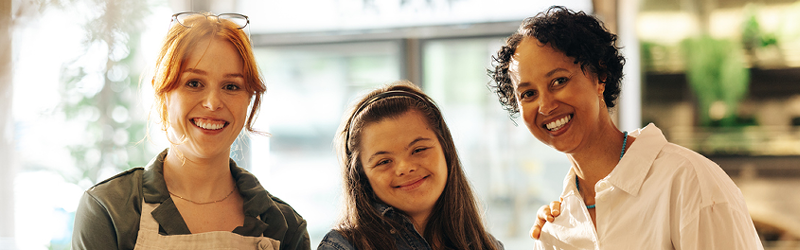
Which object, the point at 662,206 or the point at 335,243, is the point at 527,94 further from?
the point at 335,243

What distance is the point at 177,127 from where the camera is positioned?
4.97 ft

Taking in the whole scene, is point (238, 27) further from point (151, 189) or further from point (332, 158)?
point (332, 158)

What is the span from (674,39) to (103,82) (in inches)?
142

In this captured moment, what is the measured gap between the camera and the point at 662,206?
1310 millimetres

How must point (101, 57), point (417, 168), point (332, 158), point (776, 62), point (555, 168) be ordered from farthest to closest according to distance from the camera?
1. point (332, 158)
2. point (555, 168)
3. point (101, 57)
4. point (776, 62)
5. point (417, 168)

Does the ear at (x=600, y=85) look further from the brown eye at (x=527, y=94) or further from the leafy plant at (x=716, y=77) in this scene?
the leafy plant at (x=716, y=77)

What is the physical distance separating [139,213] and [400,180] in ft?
2.32

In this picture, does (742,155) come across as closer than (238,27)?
No

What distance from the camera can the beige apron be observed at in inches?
56.7

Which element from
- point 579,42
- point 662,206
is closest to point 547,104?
point 579,42

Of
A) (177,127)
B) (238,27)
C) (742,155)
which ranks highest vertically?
(238,27)

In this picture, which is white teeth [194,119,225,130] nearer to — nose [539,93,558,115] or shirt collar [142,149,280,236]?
shirt collar [142,149,280,236]

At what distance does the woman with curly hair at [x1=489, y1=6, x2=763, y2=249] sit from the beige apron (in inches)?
33.7

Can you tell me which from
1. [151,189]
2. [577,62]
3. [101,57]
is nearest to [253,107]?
[151,189]
